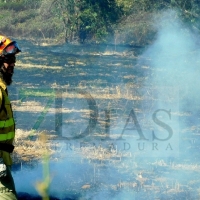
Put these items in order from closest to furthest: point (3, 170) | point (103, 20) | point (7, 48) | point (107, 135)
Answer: point (3, 170)
point (7, 48)
point (107, 135)
point (103, 20)

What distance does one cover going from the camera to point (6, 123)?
3.56 metres

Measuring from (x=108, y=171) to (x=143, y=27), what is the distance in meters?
22.2

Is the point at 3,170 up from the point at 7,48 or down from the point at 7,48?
down

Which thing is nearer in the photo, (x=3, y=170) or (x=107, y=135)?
(x=3, y=170)

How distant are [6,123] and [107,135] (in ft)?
17.9

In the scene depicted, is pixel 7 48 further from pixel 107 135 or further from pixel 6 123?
pixel 107 135

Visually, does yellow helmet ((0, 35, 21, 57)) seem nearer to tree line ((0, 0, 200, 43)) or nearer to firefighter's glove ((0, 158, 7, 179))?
firefighter's glove ((0, 158, 7, 179))

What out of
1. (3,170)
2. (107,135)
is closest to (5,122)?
(3,170)

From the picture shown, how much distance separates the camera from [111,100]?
1277 cm

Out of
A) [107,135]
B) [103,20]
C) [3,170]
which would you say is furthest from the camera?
[103,20]

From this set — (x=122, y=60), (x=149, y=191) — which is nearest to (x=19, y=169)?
(x=149, y=191)

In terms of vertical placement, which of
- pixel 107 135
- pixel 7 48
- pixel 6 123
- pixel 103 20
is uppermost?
pixel 103 20

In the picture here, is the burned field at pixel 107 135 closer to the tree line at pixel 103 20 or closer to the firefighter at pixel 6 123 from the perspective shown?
the firefighter at pixel 6 123

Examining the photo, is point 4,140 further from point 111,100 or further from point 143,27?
point 143,27
